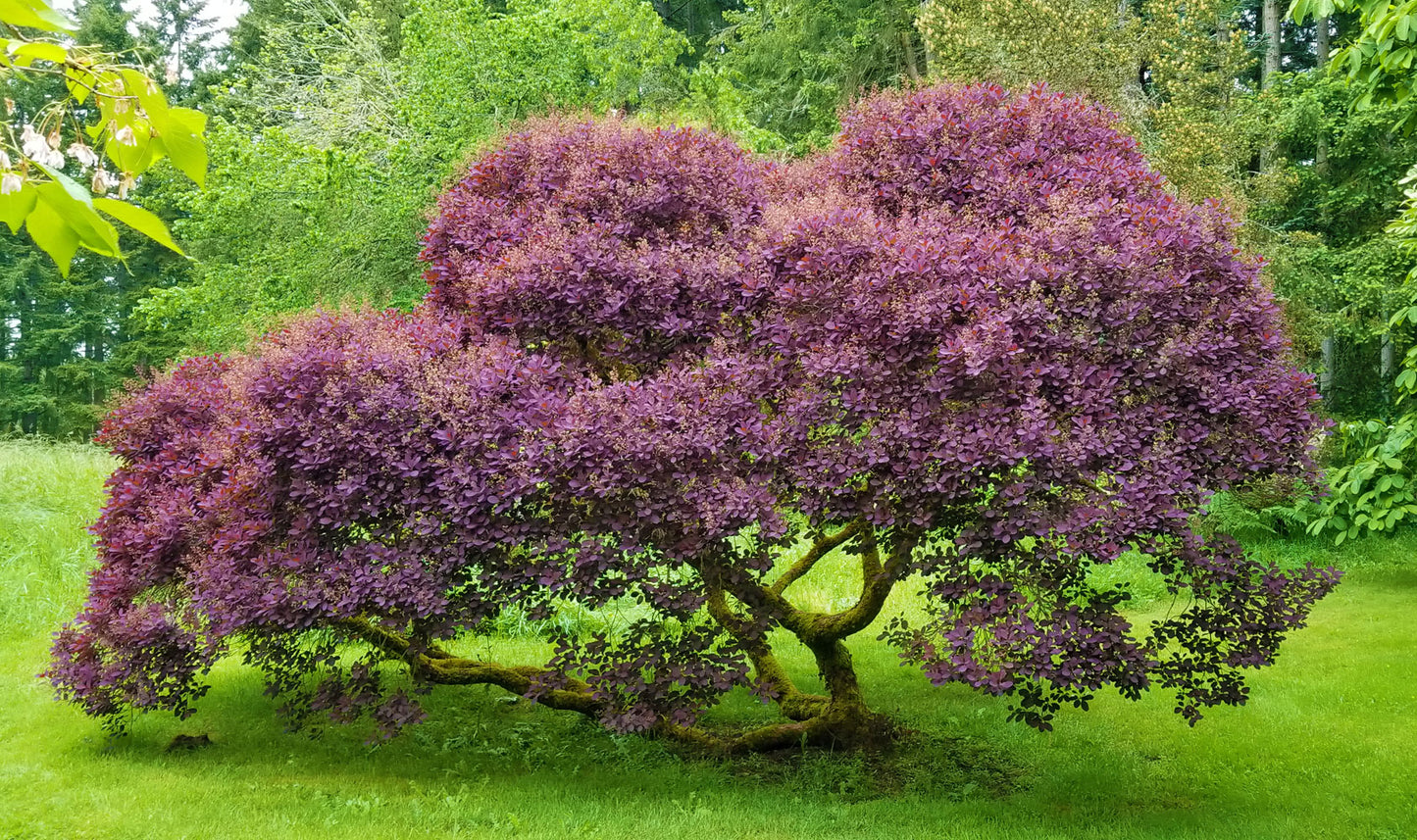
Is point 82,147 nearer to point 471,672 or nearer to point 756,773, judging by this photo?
point 756,773

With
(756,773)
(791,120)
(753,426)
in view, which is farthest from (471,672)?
(791,120)

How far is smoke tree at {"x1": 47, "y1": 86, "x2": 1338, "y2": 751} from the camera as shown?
479 centimetres

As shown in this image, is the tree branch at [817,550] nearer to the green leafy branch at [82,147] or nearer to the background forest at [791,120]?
the green leafy branch at [82,147]

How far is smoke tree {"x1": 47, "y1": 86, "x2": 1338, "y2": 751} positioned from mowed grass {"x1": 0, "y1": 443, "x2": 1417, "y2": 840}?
1.51ft

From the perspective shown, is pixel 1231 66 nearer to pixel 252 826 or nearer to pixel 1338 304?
pixel 1338 304

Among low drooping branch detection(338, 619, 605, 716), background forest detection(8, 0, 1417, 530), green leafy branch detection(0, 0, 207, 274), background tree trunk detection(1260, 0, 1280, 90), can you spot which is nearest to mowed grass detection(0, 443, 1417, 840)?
low drooping branch detection(338, 619, 605, 716)

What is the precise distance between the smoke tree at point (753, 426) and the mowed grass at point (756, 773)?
18.2 inches

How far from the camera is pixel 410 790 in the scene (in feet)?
18.5

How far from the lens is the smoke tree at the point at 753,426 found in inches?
189

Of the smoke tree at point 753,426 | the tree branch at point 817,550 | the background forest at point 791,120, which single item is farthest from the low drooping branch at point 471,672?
the background forest at point 791,120

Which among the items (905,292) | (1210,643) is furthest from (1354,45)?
(1210,643)

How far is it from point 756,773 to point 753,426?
2262 mm

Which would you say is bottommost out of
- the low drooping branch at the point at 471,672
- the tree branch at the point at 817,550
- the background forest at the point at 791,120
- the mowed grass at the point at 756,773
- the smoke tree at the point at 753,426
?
the mowed grass at the point at 756,773

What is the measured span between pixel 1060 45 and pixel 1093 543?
32.7 ft
